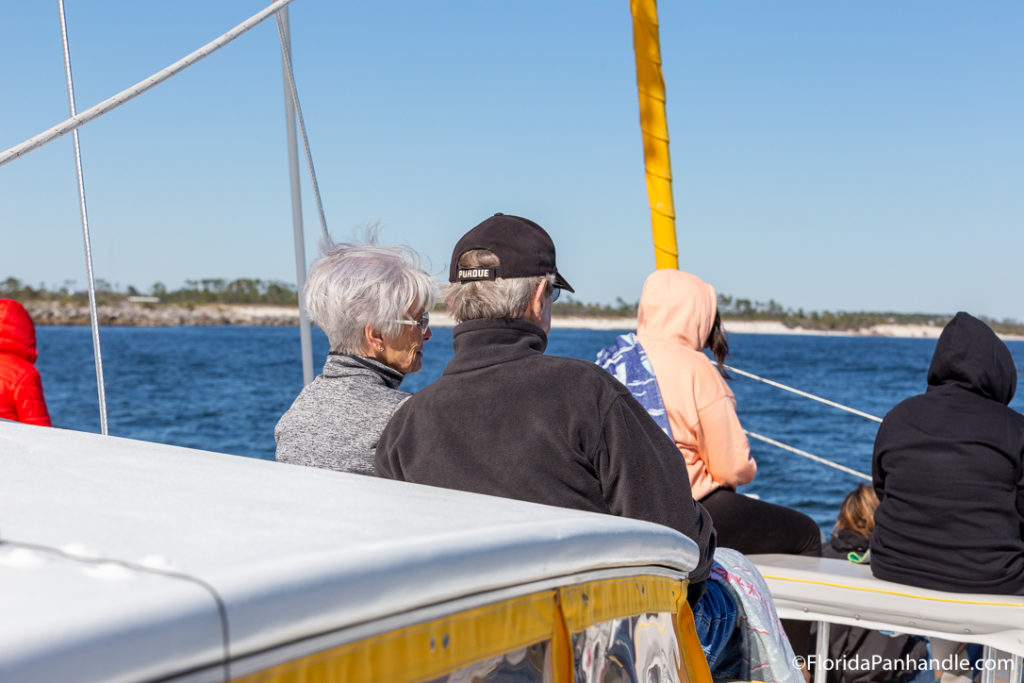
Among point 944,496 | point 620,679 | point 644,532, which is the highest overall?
point 644,532

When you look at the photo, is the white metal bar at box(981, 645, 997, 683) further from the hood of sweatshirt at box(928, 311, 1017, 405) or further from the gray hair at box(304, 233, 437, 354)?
the gray hair at box(304, 233, 437, 354)

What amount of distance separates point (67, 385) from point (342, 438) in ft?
137

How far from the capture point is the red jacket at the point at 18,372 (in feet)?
11.7

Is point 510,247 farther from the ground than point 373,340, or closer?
farther from the ground

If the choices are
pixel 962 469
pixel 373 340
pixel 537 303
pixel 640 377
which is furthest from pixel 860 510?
pixel 537 303

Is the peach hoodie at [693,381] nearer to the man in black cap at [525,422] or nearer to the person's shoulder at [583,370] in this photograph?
the man in black cap at [525,422]

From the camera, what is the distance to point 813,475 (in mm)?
18172

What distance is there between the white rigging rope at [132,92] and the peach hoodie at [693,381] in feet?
4.88

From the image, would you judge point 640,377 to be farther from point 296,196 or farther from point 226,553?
point 226,553

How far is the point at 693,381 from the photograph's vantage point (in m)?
3.05

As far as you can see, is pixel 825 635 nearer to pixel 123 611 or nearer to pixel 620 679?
pixel 620 679

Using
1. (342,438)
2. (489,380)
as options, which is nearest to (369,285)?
(342,438)

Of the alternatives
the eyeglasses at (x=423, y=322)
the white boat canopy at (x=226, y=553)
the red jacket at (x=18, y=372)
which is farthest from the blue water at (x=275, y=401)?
the white boat canopy at (x=226, y=553)
